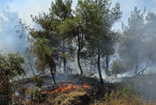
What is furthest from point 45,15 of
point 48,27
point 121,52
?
point 121,52

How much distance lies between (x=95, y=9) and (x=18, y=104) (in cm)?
1264

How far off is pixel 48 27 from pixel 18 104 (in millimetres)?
16162

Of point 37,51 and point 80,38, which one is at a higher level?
point 80,38

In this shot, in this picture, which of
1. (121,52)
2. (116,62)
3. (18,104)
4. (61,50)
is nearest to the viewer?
(18,104)

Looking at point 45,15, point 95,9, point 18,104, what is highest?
point 45,15

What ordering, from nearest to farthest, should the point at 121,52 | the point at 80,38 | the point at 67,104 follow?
the point at 67,104, the point at 80,38, the point at 121,52

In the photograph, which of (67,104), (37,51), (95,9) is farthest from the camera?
(95,9)

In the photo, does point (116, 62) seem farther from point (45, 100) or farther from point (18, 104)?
point (18, 104)

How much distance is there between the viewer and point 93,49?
1706 cm

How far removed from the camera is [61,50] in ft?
71.5

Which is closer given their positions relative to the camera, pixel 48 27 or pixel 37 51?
pixel 37 51

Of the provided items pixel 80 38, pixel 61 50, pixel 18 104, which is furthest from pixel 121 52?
pixel 18 104

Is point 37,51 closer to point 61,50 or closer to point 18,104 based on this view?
point 18,104

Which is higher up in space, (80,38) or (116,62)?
(80,38)
